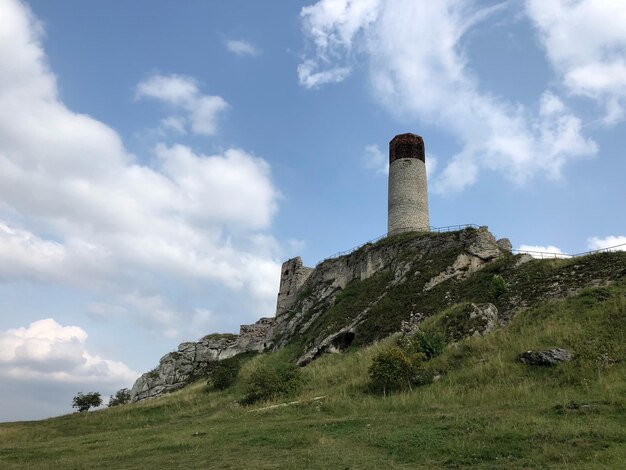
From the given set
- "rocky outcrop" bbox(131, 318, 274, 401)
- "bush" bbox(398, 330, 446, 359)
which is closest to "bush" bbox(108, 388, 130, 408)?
"rocky outcrop" bbox(131, 318, 274, 401)

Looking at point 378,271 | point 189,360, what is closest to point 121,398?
point 189,360

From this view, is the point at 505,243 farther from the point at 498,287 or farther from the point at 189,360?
the point at 189,360

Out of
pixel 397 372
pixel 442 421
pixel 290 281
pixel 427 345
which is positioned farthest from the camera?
pixel 290 281

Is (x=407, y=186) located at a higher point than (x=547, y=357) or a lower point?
higher

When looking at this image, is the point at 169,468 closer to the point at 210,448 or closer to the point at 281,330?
the point at 210,448

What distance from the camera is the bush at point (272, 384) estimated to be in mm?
26062

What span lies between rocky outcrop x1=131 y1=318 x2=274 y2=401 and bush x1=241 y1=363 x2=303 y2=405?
31.2 meters

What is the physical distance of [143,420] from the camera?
95.8 ft

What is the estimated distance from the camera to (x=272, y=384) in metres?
26.2

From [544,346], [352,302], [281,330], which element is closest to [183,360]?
[281,330]

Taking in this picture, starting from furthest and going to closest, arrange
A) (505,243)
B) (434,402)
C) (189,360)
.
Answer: (189,360), (505,243), (434,402)

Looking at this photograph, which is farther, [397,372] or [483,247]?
[483,247]

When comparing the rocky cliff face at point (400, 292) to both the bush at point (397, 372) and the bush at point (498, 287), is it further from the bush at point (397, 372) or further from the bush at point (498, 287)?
the bush at point (397, 372)

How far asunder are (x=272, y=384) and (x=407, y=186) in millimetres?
33017
